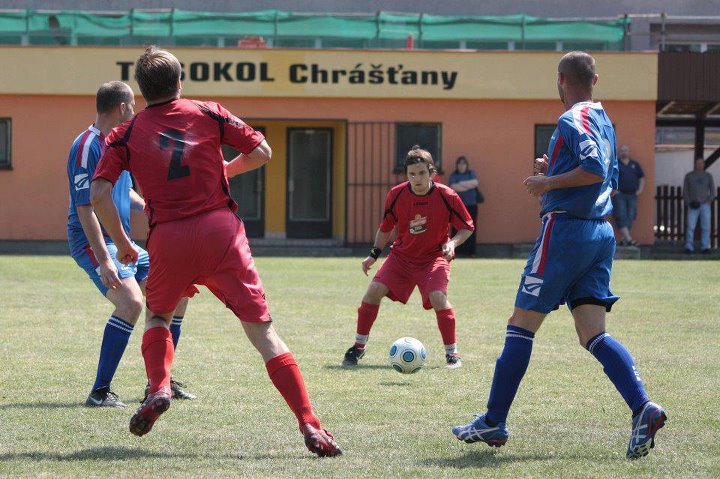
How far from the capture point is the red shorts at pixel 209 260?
17.8ft

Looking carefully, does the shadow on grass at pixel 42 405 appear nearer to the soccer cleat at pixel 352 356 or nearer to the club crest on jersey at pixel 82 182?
the club crest on jersey at pixel 82 182

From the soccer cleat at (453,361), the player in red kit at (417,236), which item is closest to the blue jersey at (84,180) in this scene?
the player in red kit at (417,236)

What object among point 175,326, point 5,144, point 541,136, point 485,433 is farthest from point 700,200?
point 485,433

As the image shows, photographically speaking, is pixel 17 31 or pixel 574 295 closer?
pixel 574 295

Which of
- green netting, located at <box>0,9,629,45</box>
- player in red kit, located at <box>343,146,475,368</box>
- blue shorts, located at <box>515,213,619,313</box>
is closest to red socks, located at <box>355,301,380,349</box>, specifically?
player in red kit, located at <box>343,146,475,368</box>

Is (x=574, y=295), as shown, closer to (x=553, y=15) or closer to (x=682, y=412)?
(x=682, y=412)

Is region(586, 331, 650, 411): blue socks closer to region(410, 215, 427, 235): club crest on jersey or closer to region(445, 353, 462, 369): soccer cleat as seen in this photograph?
region(445, 353, 462, 369): soccer cleat

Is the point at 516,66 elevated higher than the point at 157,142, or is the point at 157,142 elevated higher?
the point at 516,66

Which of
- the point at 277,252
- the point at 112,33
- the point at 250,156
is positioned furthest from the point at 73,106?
the point at 250,156

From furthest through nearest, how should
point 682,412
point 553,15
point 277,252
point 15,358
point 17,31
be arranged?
point 553,15
point 17,31
point 277,252
point 15,358
point 682,412

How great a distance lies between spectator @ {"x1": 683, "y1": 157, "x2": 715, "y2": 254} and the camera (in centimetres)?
2417

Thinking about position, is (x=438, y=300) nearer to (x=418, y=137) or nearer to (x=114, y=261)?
(x=114, y=261)

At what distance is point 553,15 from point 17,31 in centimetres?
1452

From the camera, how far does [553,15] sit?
1266 inches
